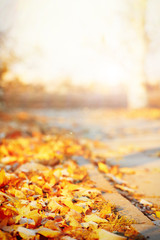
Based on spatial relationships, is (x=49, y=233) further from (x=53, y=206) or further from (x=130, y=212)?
(x=130, y=212)

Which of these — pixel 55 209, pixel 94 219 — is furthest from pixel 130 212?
pixel 55 209

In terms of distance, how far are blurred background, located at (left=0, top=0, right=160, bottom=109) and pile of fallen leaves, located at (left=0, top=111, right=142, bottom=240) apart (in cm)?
258

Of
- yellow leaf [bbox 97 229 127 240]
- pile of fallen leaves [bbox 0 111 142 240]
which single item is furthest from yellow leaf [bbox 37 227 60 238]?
yellow leaf [bbox 97 229 127 240]

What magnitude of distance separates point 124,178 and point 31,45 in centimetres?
361

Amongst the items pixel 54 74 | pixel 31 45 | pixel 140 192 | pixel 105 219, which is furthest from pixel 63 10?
pixel 54 74

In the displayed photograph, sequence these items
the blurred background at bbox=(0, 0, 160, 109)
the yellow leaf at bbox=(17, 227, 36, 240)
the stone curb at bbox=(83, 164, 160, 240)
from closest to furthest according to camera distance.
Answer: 1. the yellow leaf at bbox=(17, 227, 36, 240)
2. the stone curb at bbox=(83, 164, 160, 240)
3. the blurred background at bbox=(0, 0, 160, 109)

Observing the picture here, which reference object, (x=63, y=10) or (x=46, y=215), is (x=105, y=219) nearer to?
(x=46, y=215)

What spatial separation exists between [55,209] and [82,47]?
7.04m

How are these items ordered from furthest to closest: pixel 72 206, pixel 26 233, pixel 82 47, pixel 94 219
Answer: pixel 82 47
pixel 72 206
pixel 94 219
pixel 26 233

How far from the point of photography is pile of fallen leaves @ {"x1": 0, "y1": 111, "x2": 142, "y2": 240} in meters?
1.28

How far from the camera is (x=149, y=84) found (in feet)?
41.3

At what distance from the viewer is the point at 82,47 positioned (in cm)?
768

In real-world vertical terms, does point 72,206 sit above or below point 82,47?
below

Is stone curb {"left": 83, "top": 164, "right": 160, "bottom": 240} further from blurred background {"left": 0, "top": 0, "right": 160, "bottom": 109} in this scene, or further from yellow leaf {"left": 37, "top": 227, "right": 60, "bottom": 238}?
blurred background {"left": 0, "top": 0, "right": 160, "bottom": 109}
